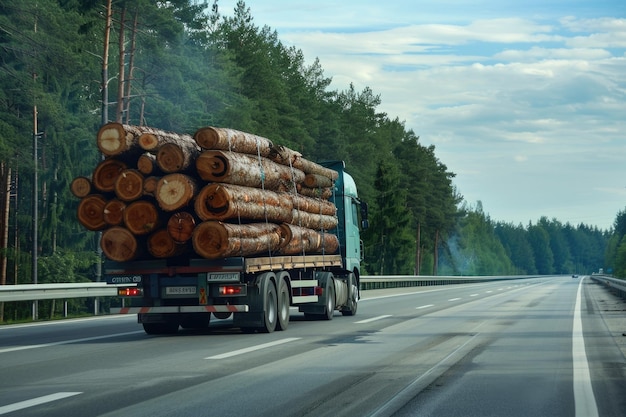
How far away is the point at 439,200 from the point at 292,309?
99027mm

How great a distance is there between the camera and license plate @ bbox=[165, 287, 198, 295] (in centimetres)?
1608

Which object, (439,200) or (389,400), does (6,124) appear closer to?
(389,400)

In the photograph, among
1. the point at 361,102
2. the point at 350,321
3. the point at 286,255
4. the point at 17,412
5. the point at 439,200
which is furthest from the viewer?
the point at 439,200

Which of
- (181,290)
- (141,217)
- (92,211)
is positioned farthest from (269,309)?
(92,211)

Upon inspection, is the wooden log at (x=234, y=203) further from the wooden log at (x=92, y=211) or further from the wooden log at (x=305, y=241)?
the wooden log at (x=92, y=211)

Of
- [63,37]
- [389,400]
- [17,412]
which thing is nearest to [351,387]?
[389,400]

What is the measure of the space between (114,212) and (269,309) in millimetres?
3059

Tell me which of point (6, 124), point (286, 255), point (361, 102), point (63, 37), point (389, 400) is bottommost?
point (389, 400)

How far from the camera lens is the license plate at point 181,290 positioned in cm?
1608

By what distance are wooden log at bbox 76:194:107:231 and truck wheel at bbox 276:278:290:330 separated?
3.35 meters

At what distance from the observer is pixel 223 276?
15984 mm

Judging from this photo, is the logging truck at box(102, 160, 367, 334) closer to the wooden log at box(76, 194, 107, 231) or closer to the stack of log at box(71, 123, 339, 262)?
the stack of log at box(71, 123, 339, 262)

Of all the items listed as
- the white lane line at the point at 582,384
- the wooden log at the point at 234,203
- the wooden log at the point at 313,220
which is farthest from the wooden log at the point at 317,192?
the white lane line at the point at 582,384

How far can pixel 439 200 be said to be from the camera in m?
125
